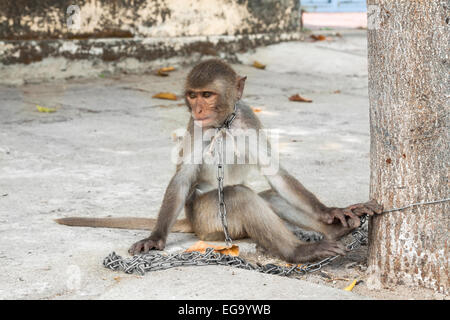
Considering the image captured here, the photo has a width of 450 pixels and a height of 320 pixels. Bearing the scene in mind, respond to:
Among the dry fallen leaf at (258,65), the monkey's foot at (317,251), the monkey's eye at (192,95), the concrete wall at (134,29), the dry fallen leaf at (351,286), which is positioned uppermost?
the concrete wall at (134,29)

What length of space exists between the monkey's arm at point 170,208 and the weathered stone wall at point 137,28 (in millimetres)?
4627

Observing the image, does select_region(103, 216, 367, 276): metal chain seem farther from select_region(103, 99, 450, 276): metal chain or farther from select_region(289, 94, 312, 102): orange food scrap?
select_region(289, 94, 312, 102): orange food scrap

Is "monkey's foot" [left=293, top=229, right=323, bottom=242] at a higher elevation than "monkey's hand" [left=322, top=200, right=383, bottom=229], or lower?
lower

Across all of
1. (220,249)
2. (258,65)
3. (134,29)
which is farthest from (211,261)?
(258,65)

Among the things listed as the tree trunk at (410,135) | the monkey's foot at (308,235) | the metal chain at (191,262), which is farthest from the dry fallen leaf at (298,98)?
the tree trunk at (410,135)

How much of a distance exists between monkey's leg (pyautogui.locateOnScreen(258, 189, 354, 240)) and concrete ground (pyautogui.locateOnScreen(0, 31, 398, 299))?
14.2 inches

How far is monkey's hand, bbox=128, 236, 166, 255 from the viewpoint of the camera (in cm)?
338

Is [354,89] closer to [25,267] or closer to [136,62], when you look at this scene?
[136,62]

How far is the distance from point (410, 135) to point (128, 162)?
9.02ft

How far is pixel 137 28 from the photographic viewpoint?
8.41 meters

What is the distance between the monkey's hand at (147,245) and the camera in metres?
3.38

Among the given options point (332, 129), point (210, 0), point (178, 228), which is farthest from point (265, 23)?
point (178, 228)

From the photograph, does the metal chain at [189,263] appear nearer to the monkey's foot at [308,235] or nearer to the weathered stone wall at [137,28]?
the monkey's foot at [308,235]

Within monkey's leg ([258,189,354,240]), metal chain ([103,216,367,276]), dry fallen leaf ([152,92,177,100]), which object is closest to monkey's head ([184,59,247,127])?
monkey's leg ([258,189,354,240])
